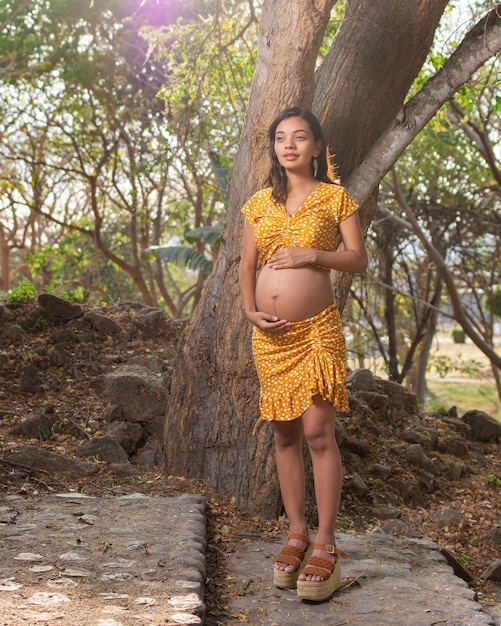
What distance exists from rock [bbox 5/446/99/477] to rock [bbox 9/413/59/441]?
518 millimetres

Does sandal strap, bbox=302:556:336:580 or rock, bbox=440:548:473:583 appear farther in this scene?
rock, bbox=440:548:473:583

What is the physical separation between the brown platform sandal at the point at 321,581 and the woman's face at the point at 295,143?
64.4 inches

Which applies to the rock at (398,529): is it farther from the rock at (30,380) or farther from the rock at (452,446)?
the rock at (30,380)

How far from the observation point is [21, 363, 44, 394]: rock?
6.40 m

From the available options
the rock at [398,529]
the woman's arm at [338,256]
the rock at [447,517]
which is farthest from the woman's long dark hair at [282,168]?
the rock at [447,517]

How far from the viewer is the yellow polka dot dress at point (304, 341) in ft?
11.7

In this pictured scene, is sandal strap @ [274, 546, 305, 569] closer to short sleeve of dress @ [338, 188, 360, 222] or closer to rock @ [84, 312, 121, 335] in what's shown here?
short sleeve of dress @ [338, 188, 360, 222]

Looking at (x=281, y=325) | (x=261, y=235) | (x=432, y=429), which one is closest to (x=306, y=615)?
(x=281, y=325)

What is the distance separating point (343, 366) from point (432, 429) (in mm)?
3750

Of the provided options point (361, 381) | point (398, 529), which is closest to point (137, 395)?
point (398, 529)

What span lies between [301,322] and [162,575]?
3.88 ft

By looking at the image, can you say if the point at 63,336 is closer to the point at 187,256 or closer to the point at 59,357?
the point at 59,357

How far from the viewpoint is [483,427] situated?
Result: 7.77m

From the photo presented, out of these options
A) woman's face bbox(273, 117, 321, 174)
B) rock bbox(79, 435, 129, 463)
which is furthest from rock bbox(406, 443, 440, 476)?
woman's face bbox(273, 117, 321, 174)
